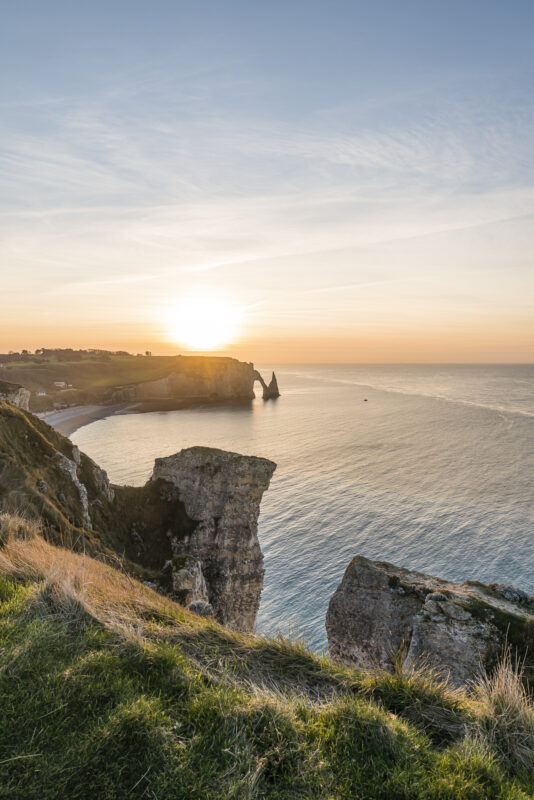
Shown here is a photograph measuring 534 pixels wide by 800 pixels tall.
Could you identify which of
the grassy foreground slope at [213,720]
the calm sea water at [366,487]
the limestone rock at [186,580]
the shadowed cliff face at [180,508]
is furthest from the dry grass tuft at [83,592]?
the shadowed cliff face at [180,508]

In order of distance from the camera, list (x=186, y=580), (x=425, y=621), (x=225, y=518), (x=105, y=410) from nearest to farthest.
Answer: (x=425, y=621), (x=186, y=580), (x=225, y=518), (x=105, y=410)

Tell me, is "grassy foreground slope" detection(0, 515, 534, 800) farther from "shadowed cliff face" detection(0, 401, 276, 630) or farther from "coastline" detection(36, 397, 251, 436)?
"coastline" detection(36, 397, 251, 436)

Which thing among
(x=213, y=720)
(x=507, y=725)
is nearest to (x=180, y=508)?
(x=213, y=720)

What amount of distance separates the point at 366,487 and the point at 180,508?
41.2 metres

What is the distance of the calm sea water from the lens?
38875 mm

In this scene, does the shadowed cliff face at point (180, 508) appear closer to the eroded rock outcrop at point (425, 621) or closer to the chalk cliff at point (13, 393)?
the eroded rock outcrop at point (425, 621)

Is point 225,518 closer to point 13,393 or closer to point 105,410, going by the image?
point 13,393

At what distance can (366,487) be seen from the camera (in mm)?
62250

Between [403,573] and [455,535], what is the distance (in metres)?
30.2

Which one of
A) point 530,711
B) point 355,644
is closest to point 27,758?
point 530,711

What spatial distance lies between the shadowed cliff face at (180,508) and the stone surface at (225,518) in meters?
0.06

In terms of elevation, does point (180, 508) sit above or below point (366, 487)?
above

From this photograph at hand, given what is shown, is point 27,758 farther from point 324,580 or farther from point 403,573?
point 324,580

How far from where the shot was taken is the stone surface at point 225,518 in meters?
26.1
